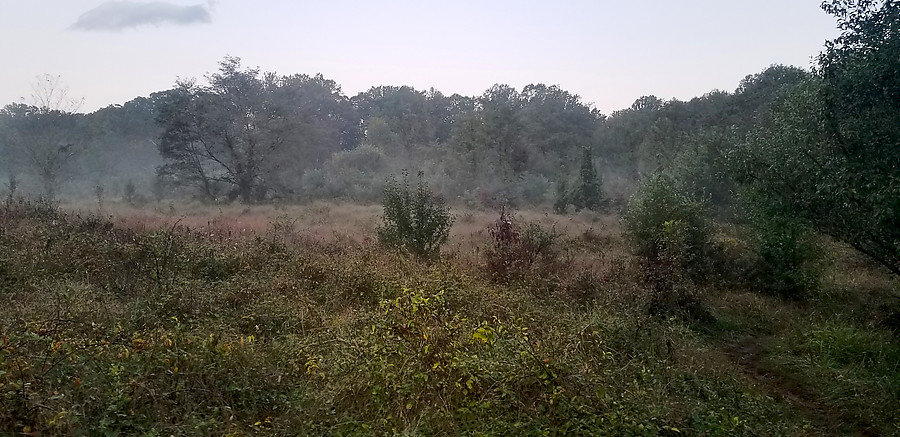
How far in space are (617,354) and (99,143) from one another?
4944 cm

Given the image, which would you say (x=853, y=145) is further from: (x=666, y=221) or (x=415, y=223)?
(x=415, y=223)

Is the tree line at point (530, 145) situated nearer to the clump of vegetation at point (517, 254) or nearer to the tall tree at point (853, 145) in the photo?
the tall tree at point (853, 145)

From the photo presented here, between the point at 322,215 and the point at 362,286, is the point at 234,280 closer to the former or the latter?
the point at 362,286

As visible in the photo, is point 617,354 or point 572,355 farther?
point 617,354

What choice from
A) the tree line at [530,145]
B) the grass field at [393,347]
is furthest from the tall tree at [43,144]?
the grass field at [393,347]

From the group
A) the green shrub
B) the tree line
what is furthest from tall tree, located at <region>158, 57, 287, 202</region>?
the green shrub

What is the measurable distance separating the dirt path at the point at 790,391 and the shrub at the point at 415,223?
20.8 ft

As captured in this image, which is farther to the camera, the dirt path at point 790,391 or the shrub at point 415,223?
the shrub at point 415,223

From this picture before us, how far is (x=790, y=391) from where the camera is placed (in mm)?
7336

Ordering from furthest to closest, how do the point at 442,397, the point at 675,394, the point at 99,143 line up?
the point at 99,143, the point at 675,394, the point at 442,397

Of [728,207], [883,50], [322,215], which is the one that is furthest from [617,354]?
[728,207]

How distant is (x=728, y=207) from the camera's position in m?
24.1

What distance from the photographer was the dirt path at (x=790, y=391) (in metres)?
6.18

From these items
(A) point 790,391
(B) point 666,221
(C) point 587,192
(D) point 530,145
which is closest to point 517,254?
(B) point 666,221
